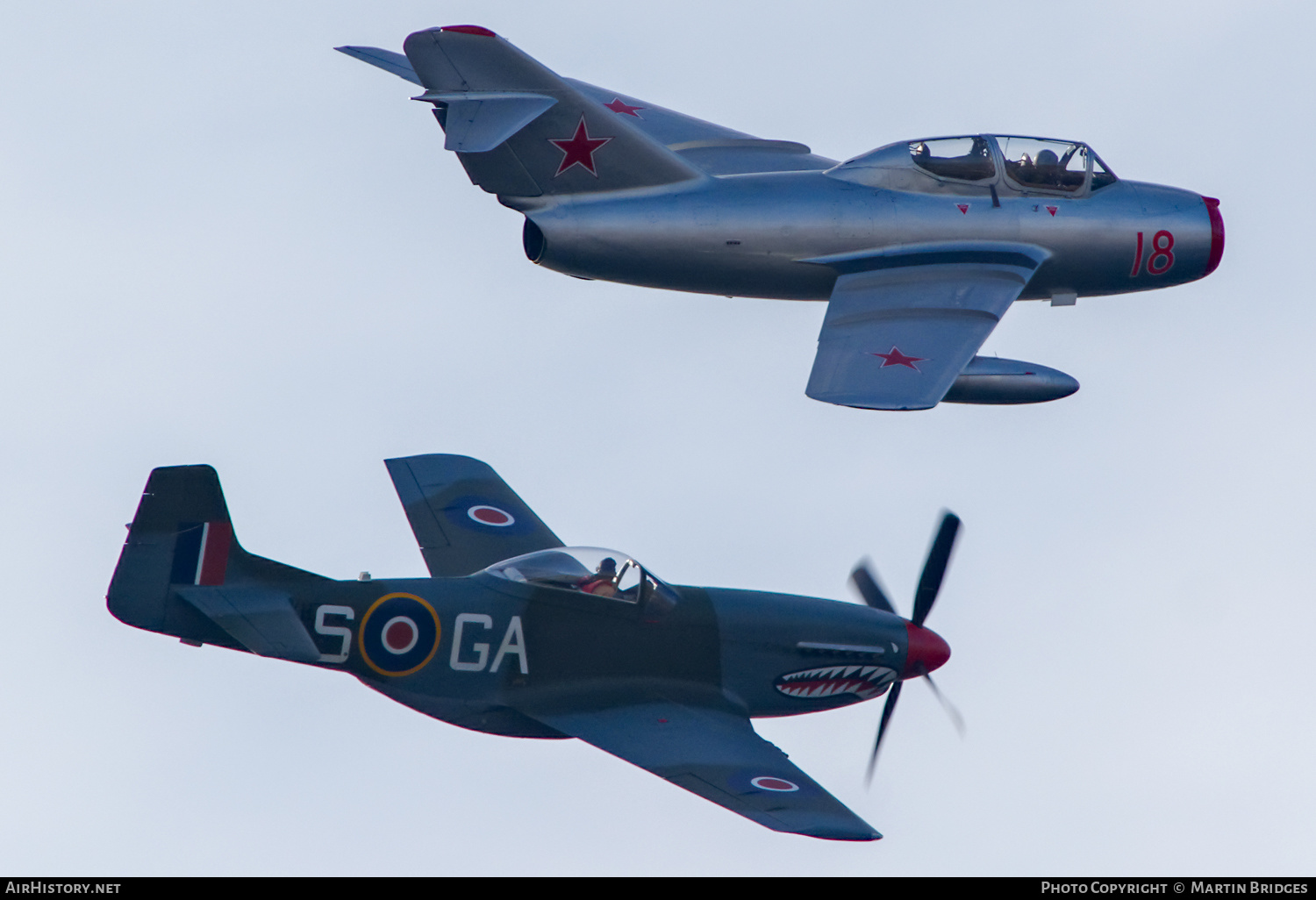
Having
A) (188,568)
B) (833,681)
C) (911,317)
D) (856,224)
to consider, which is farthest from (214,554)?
(856,224)

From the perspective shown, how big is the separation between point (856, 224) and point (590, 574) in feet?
21.0

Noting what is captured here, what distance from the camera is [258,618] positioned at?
22250mm

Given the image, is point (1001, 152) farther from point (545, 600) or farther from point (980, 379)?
point (545, 600)

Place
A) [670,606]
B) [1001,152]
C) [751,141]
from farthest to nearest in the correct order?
[751,141] → [1001,152] → [670,606]

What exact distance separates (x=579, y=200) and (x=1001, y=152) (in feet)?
19.5

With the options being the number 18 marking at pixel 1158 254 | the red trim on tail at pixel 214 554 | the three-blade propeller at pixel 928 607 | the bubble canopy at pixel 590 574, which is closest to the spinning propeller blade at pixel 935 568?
the three-blade propeller at pixel 928 607

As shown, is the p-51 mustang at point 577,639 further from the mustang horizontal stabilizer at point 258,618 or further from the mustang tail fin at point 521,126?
the mustang tail fin at point 521,126

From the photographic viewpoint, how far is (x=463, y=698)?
76.6 ft

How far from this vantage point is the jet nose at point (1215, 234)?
28.5 metres

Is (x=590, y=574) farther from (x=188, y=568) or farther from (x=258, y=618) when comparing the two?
(x=188, y=568)

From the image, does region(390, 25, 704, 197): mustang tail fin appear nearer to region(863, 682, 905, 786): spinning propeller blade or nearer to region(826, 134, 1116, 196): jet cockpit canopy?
region(826, 134, 1116, 196): jet cockpit canopy

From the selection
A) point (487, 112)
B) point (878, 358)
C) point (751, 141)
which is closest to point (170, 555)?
point (487, 112)

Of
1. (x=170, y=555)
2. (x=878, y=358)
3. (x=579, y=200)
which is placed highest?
(x=579, y=200)

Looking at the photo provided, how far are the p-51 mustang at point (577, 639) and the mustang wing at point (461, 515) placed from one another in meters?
1.72
